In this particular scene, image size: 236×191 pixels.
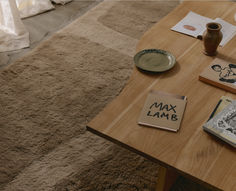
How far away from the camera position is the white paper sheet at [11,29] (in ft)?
8.46

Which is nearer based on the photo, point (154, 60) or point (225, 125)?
point (225, 125)

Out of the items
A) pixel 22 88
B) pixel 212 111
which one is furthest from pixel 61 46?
pixel 212 111

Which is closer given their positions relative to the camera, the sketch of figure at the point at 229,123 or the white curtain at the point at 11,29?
the sketch of figure at the point at 229,123

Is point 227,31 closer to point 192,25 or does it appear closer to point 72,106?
point 192,25

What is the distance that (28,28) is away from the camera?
2773 mm

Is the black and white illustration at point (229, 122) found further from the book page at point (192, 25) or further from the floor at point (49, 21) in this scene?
the floor at point (49, 21)

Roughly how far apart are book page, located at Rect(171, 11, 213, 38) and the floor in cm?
121

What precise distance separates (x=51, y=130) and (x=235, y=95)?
103 centimetres

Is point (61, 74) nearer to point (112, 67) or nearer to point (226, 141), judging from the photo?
point (112, 67)

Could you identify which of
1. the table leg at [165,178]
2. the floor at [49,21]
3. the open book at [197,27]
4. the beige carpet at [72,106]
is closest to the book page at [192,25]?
the open book at [197,27]

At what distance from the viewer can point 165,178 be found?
144 cm

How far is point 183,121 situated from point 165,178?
284 millimetres

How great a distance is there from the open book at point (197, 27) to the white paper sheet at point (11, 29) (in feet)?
4.20

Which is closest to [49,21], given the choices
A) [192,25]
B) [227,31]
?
[192,25]
